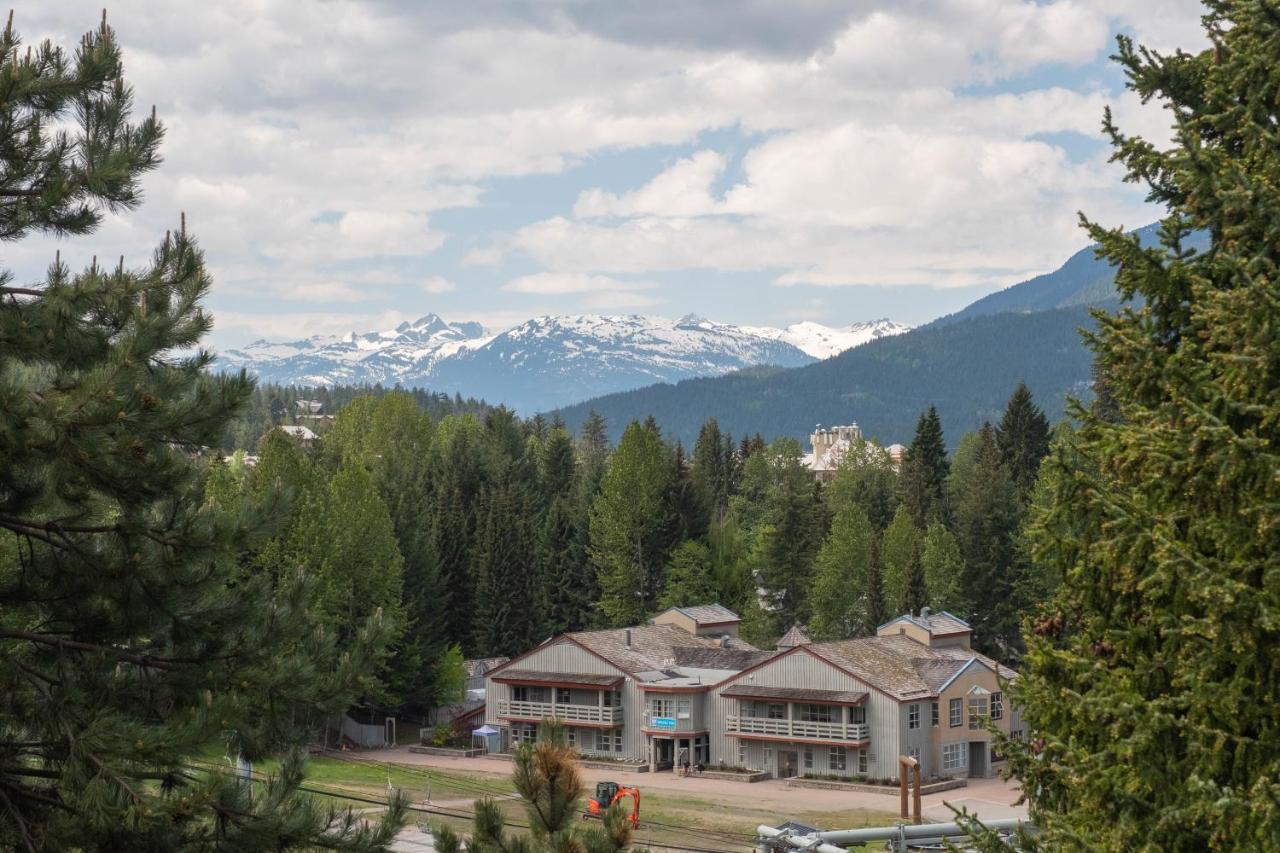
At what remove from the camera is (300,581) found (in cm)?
1419

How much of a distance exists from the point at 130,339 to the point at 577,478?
8101 cm

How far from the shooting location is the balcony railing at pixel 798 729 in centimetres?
5859

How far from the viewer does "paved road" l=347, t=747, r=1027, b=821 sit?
169ft

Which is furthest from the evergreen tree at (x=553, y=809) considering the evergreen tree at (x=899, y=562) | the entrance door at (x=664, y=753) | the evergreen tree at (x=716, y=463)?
the evergreen tree at (x=716, y=463)

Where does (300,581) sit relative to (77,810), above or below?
above

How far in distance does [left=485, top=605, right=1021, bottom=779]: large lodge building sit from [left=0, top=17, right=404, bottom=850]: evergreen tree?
43.3 meters

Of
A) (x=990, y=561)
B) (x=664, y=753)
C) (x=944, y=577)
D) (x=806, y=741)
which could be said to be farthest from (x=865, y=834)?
(x=990, y=561)

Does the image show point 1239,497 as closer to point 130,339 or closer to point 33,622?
point 130,339

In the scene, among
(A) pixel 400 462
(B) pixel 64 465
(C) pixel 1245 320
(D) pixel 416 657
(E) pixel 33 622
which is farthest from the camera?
(A) pixel 400 462

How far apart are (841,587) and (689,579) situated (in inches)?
360

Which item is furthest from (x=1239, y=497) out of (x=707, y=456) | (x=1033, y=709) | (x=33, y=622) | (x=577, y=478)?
(x=707, y=456)

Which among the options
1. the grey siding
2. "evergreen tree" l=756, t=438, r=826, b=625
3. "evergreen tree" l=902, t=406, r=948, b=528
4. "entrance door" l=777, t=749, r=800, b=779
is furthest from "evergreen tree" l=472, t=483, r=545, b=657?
"evergreen tree" l=902, t=406, r=948, b=528

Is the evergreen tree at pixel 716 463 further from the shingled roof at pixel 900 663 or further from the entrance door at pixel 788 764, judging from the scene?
the entrance door at pixel 788 764

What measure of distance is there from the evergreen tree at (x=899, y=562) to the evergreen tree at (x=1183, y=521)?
200 feet
